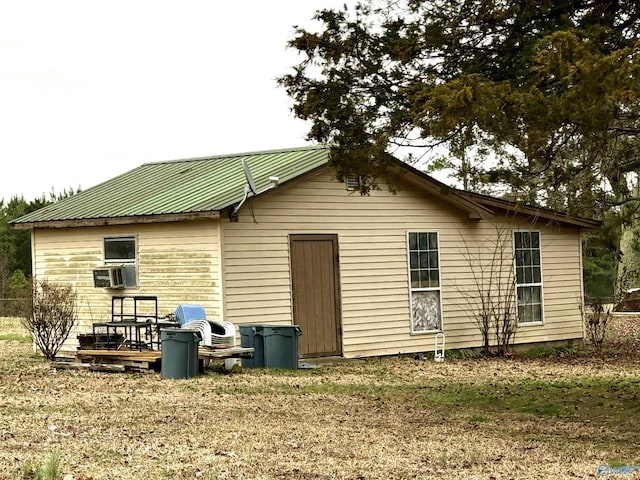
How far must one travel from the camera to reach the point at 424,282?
19359 mm

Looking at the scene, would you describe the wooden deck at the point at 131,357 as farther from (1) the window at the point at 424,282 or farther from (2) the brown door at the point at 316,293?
(1) the window at the point at 424,282

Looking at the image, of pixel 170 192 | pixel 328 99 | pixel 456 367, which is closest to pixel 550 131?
pixel 328 99

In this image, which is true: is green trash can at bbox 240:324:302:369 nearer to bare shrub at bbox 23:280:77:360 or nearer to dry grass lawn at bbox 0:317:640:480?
dry grass lawn at bbox 0:317:640:480

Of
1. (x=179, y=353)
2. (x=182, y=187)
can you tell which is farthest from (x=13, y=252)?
(x=179, y=353)

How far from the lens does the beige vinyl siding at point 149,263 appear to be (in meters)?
16.8

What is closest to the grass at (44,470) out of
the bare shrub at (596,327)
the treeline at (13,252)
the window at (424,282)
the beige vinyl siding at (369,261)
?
the beige vinyl siding at (369,261)

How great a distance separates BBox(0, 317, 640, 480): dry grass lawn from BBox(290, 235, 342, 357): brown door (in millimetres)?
569

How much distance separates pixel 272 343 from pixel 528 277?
6704 mm

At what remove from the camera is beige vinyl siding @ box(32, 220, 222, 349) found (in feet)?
55.0

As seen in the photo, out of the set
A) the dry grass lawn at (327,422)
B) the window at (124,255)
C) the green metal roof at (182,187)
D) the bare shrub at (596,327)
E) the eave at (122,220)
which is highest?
the green metal roof at (182,187)

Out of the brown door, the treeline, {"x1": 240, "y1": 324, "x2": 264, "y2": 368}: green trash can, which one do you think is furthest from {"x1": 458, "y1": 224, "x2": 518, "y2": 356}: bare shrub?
the treeline

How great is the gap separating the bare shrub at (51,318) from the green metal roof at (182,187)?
1.40 meters

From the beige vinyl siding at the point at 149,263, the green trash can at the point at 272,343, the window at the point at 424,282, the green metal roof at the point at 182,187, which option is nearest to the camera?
the green trash can at the point at 272,343

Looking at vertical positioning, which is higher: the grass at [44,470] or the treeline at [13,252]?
the treeline at [13,252]
